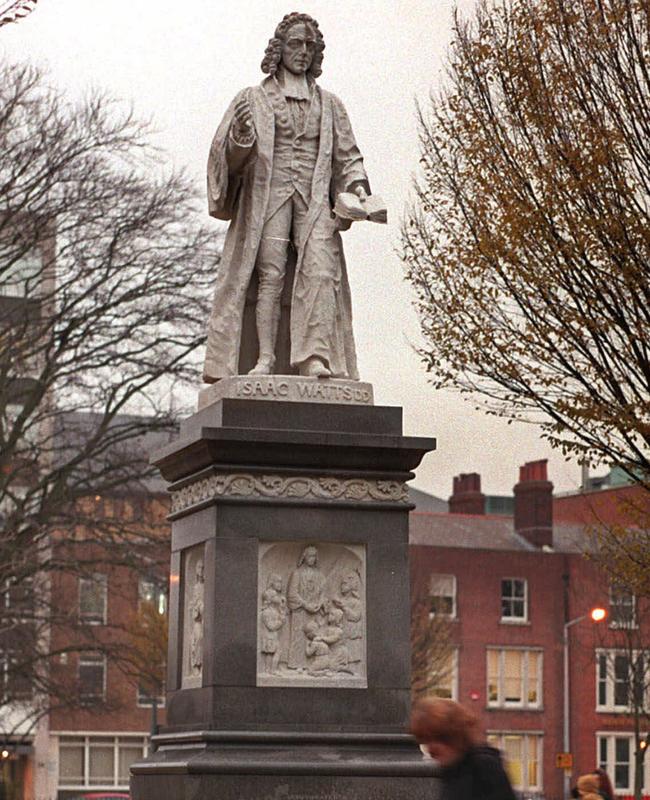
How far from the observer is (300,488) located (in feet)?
42.5

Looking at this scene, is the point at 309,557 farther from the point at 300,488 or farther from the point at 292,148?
the point at 292,148

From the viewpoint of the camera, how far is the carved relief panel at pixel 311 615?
12.7 meters

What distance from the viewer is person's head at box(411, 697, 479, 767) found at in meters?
7.94

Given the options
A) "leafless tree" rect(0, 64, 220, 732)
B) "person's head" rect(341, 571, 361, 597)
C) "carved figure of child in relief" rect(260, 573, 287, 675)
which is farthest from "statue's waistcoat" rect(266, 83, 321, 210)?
"leafless tree" rect(0, 64, 220, 732)

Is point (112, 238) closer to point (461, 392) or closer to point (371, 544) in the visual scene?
point (461, 392)

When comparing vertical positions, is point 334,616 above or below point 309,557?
below

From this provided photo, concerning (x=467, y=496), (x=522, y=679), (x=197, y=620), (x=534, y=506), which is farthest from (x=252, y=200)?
(x=467, y=496)

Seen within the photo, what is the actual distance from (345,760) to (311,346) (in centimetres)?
282

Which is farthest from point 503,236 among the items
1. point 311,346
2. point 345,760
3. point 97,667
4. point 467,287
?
point 97,667

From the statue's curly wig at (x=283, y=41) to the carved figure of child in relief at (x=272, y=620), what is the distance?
3689 mm

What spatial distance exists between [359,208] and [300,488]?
200 cm

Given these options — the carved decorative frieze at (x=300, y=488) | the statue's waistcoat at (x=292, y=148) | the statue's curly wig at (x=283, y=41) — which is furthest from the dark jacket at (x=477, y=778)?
the statue's curly wig at (x=283, y=41)

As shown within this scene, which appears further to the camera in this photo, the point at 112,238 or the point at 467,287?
the point at 112,238

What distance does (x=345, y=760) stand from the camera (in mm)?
12406
